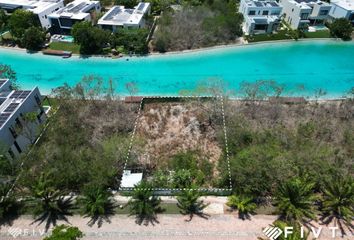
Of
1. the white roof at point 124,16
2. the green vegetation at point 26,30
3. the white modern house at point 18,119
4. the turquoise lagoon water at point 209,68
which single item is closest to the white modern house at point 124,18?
the white roof at point 124,16

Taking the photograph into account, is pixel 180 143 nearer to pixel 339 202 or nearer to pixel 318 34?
pixel 339 202

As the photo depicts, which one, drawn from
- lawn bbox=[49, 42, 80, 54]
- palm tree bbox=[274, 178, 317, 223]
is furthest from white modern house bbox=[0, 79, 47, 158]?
palm tree bbox=[274, 178, 317, 223]

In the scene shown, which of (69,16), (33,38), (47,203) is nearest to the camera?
(47,203)

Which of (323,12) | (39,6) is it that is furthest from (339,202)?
(39,6)

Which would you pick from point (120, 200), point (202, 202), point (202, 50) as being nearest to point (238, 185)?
point (202, 202)
